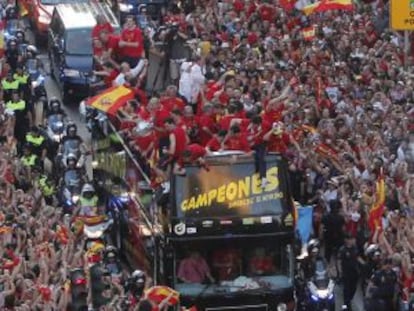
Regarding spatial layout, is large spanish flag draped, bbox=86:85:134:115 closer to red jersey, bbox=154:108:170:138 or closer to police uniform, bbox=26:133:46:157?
red jersey, bbox=154:108:170:138

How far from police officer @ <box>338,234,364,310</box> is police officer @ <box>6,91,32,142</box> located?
7.90 m

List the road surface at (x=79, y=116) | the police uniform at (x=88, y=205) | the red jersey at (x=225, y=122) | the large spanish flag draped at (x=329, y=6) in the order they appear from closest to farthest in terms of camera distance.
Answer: the red jersey at (x=225, y=122) < the road surface at (x=79, y=116) < the police uniform at (x=88, y=205) < the large spanish flag draped at (x=329, y=6)

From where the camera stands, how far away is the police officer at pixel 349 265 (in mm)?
22594

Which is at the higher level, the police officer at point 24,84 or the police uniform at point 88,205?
the police officer at point 24,84

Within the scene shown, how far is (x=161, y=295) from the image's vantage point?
19.2 metres

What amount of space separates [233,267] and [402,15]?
9105mm

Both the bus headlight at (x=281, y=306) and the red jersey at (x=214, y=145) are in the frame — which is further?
the red jersey at (x=214, y=145)

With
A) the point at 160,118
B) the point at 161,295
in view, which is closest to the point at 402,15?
the point at 160,118

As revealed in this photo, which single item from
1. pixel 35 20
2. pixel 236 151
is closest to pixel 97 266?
pixel 236 151

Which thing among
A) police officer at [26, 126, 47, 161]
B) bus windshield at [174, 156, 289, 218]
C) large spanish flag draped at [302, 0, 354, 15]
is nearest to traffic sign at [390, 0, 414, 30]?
large spanish flag draped at [302, 0, 354, 15]

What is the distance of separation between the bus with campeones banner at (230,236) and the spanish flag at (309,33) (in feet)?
35.9

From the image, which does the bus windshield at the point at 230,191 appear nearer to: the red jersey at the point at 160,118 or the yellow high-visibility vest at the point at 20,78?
the red jersey at the point at 160,118

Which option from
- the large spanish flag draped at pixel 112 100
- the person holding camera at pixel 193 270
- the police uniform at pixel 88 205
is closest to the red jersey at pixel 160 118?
the large spanish flag draped at pixel 112 100

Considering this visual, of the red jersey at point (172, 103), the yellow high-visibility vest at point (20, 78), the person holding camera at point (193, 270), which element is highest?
the yellow high-visibility vest at point (20, 78)
